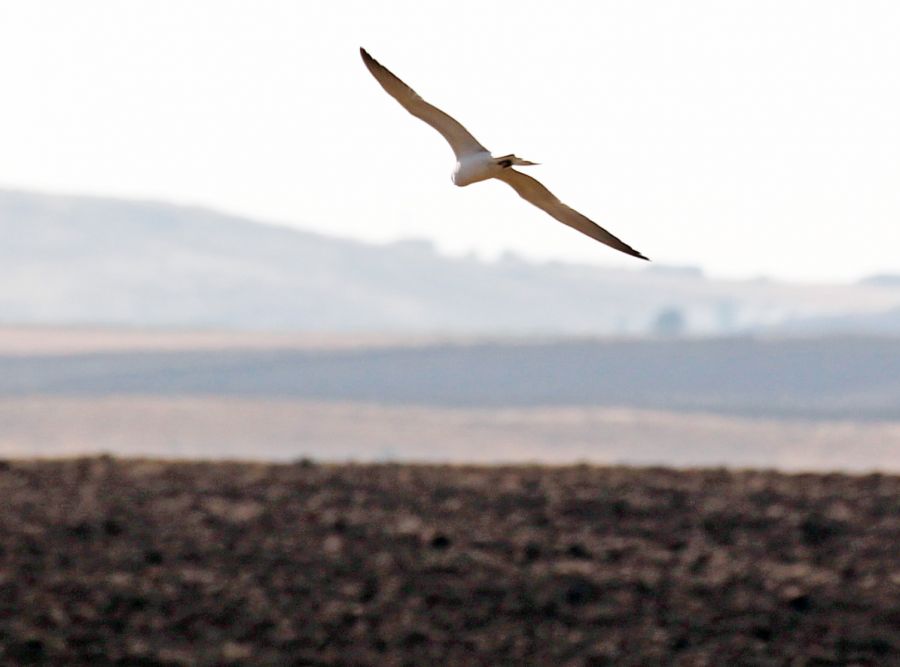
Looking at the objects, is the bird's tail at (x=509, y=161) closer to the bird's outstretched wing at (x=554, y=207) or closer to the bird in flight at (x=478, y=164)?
the bird in flight at (x=478, y=164)

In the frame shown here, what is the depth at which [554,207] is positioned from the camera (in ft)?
29.1

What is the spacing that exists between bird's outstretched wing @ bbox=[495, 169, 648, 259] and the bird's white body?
0.35ft

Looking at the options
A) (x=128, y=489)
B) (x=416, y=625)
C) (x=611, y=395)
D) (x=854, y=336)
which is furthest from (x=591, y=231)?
(x=854, y=336)

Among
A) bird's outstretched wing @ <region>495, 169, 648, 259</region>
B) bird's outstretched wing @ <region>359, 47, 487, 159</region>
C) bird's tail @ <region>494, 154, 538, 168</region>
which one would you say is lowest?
bird's outstretched wing @ <region>495, 169, 648, 259</region>

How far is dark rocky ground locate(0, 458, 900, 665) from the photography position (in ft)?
64.4

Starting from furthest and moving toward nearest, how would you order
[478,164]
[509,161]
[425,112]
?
[425,112] < [478,164] < [509,161]

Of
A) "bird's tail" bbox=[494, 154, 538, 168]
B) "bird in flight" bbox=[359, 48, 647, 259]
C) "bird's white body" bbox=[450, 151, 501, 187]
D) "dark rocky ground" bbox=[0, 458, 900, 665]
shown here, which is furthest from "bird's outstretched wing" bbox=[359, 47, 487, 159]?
"dark rocky ground" bbox=[0, 458, 900, 665]

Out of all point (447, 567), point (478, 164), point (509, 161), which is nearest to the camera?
point (509, 161)

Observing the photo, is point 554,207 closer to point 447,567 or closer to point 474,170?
point 474,170

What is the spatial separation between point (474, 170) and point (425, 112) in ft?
1.67

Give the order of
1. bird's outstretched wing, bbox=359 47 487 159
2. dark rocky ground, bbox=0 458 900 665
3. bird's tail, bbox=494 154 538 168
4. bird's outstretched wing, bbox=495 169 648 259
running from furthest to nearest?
dark rocky ground, bbox=0 458 900 665
bird's outstretched wing, bbox=359 47 487 159
bird's outstretched wing, bbox=495 169 648 259
bird's tail, bbox=494 154 538 168

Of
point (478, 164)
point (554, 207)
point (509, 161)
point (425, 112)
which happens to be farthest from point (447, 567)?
point (509, 161)

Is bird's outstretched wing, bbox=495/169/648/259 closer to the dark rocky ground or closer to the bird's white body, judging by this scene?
the bird's white body

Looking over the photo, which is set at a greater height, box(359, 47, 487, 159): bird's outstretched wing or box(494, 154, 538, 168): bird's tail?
box(359, 47, 487, 159): bird's outstretched wing
